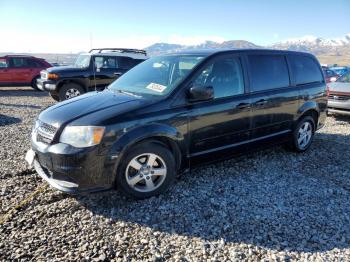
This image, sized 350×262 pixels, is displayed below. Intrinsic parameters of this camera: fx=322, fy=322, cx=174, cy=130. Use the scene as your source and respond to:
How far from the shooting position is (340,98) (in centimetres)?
933

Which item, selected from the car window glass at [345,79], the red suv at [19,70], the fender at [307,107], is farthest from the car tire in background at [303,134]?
the red suv at [19,70]

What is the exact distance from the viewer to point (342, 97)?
928 cm

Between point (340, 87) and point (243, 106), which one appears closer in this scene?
point (243, 106)

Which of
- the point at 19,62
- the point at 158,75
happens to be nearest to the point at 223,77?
the point at 158,75

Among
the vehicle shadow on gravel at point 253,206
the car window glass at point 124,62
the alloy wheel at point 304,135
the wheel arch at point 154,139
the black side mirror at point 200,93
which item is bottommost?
the vehicle shadow on gravel at point 253,206

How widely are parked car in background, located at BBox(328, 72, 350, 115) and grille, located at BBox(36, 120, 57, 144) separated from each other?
27.3 feet

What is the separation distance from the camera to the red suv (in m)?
15.7

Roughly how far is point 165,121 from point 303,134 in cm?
325

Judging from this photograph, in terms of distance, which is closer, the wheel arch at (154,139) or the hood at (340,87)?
the wheel arch at (154,139)

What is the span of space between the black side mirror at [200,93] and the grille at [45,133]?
1644 millimetres

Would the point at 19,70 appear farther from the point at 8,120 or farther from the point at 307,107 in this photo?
the point at 307,107

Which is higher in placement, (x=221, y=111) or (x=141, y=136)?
(x=221, y=111)

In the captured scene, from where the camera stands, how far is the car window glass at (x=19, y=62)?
1579 centimetres

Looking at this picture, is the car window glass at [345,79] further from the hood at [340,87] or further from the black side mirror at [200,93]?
the black side mirror at [200,93]
